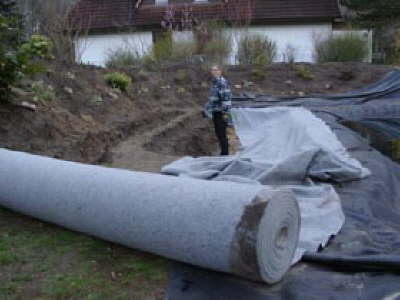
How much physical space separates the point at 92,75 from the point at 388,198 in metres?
8.25

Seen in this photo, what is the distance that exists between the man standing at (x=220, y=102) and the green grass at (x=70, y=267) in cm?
466


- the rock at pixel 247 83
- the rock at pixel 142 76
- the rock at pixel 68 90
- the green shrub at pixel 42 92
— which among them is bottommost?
the rock at pixel 247 83

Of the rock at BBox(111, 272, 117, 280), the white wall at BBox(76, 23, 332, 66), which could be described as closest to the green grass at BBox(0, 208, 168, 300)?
the rock at BBox(111, 272, 117, 280)

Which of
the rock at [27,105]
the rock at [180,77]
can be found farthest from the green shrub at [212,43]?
the rock at [27,105]

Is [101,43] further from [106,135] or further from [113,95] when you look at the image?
[106,135]

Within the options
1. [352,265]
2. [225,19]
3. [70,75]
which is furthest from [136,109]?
[225,19]

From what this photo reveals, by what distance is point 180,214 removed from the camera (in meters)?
3.54

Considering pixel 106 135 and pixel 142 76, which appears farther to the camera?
pixel 142 76

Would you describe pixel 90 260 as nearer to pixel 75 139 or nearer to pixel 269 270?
pixel 269 270

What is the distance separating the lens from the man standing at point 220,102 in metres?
8.90

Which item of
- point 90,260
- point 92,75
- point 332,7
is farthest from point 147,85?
point 332,7

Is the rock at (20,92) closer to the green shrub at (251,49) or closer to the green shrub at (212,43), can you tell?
the green shrub at (212,43)

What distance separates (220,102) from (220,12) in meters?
15.8

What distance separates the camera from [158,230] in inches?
143
